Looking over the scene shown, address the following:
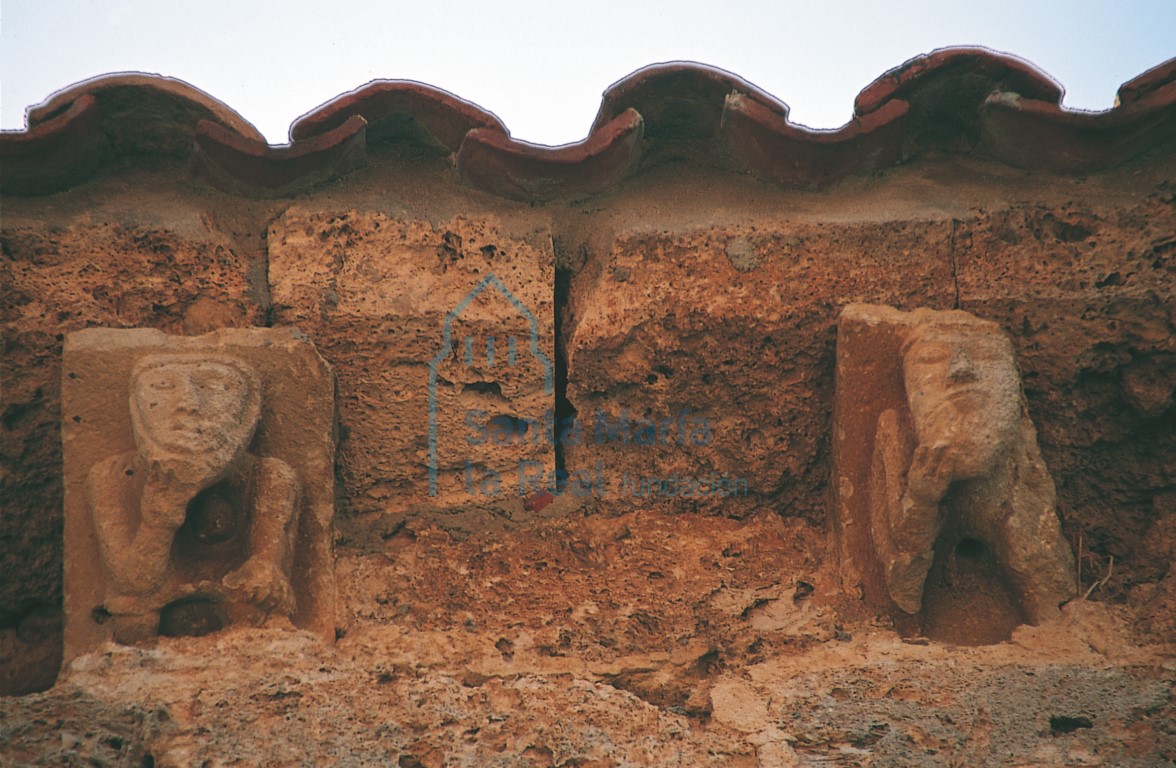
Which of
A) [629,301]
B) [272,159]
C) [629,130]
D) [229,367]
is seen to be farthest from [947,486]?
[272,159]

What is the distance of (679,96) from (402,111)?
2.19 feet

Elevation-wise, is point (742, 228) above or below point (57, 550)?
above

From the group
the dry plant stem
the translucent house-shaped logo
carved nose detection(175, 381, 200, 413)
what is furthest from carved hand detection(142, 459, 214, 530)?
the dry plant stem

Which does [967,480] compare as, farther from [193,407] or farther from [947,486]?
[193,407]

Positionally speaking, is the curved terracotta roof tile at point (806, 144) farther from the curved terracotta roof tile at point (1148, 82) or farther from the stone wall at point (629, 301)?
the curved terracotta roof tile at point (1148, 82)

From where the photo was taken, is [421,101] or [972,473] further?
[421,101]

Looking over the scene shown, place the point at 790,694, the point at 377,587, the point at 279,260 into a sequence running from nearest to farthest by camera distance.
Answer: the point at 790,694
the point at 377,587
the point at 279,260

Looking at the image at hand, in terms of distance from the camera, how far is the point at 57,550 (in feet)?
9.02

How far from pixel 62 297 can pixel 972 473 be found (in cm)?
205

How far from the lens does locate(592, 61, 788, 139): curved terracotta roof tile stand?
284 cm

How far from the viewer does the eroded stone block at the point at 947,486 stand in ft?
8.18

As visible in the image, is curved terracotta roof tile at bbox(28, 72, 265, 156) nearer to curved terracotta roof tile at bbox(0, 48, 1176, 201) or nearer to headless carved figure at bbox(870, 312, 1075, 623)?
curved terracotta roof tile at bbox(0, 48, 1176, 201)

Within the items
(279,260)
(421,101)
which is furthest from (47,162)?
(421,101)

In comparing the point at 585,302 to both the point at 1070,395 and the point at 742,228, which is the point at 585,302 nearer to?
the point at 742,228
